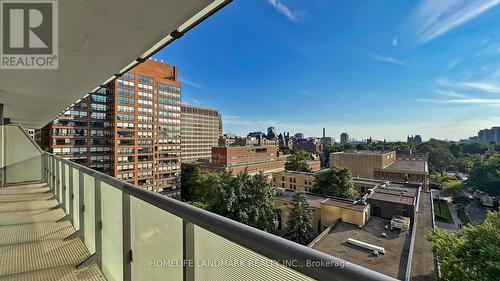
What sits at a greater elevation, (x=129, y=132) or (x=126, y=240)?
(x=129, y=132)

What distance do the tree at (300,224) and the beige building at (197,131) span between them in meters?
46.2

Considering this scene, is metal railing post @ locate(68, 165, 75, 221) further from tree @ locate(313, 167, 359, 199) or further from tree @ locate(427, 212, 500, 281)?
tree @ locate(313, 167, 359, 199)

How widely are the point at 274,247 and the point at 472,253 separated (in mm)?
10418

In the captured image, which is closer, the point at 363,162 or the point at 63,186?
the point at 63,186

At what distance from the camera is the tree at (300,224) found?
49.4 ft

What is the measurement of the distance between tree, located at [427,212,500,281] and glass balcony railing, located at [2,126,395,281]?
8963mm

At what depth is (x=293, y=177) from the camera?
28.6m

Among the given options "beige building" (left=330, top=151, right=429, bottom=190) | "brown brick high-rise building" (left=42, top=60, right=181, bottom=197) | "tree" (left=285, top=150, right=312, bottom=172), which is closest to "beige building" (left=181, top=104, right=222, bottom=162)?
"brown brick high-rise building" (left=42, top=60, right=181, bottom=197)

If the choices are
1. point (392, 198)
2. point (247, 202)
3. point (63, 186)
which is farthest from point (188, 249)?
point (392, 198)

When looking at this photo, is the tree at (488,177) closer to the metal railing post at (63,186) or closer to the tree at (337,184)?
the tree at (337,184)

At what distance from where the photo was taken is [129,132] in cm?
3153

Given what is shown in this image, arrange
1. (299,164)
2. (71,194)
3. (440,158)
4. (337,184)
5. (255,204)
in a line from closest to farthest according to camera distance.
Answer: (71,194)
(255,204)
(337,184)
(299,164)
(440,158)

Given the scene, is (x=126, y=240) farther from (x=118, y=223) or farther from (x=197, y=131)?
(x=197, y=131)

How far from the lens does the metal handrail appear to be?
16.6 inches
